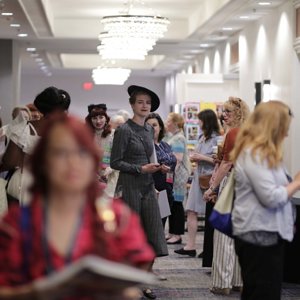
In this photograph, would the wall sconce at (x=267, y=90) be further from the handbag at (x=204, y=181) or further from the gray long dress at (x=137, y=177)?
the gray long dress at (x=137, y=177)

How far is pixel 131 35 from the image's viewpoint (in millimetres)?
11336

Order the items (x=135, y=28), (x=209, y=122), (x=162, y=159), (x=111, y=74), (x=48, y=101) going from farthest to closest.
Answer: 1. (x=111, y=74)
2. (x=135, y=28)
3. (x=209, y=122)
4. (x=162, y=159)
5. (x=48, y=101)

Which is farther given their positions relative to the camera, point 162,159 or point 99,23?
point 99,23

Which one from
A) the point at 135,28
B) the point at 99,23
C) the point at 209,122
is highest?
the point at 99,23

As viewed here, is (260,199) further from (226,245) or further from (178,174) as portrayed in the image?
(178,174)

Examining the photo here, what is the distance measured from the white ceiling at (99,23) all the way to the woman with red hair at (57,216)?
9.29 metres

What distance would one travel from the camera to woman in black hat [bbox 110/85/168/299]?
6.46 meters

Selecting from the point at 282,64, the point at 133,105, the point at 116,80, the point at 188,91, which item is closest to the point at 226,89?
the point at 188,91

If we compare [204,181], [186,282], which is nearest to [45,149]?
[186,282]

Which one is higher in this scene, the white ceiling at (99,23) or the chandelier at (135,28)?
the white ceiling at (99,23)

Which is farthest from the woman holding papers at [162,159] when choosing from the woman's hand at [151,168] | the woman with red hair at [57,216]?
the woman with red hair at [57,216]

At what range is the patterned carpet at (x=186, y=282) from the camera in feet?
23.4

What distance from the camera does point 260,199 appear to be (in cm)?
431

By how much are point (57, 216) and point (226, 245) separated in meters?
4.72
